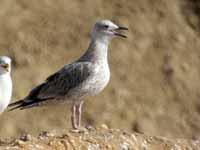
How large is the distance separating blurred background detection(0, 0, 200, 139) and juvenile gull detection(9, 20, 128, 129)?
757cm

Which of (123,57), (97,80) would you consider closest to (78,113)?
(97,80)

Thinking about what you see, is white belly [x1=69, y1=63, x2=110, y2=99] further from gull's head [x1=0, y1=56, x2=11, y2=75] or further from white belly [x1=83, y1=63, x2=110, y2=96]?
gull's head [x1=0, y1=56, x2=11, y2=75]

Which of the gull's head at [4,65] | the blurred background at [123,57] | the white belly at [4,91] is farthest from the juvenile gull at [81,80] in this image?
the blurred background at [123,57]

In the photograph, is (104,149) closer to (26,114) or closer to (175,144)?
(175,144)

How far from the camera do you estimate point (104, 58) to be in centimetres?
1184

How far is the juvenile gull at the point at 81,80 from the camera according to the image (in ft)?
38.2

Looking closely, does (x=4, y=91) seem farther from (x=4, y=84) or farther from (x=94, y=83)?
(x=94, y=83)

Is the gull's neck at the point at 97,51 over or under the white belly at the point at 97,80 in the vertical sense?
over

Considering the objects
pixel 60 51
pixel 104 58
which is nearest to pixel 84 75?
pixel 104 58

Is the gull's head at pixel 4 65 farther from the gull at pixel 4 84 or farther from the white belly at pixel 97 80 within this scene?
the white belly at pixel 97 80

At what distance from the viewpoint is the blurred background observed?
20.6 meters

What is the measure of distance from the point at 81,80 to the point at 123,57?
1052 cm

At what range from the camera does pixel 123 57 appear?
22281 mm

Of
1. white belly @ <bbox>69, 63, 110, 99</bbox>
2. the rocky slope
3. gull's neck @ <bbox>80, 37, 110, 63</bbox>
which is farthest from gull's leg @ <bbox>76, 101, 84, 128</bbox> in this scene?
gull's neck @ <bbox>80, 37, 110, 63</bbox>
